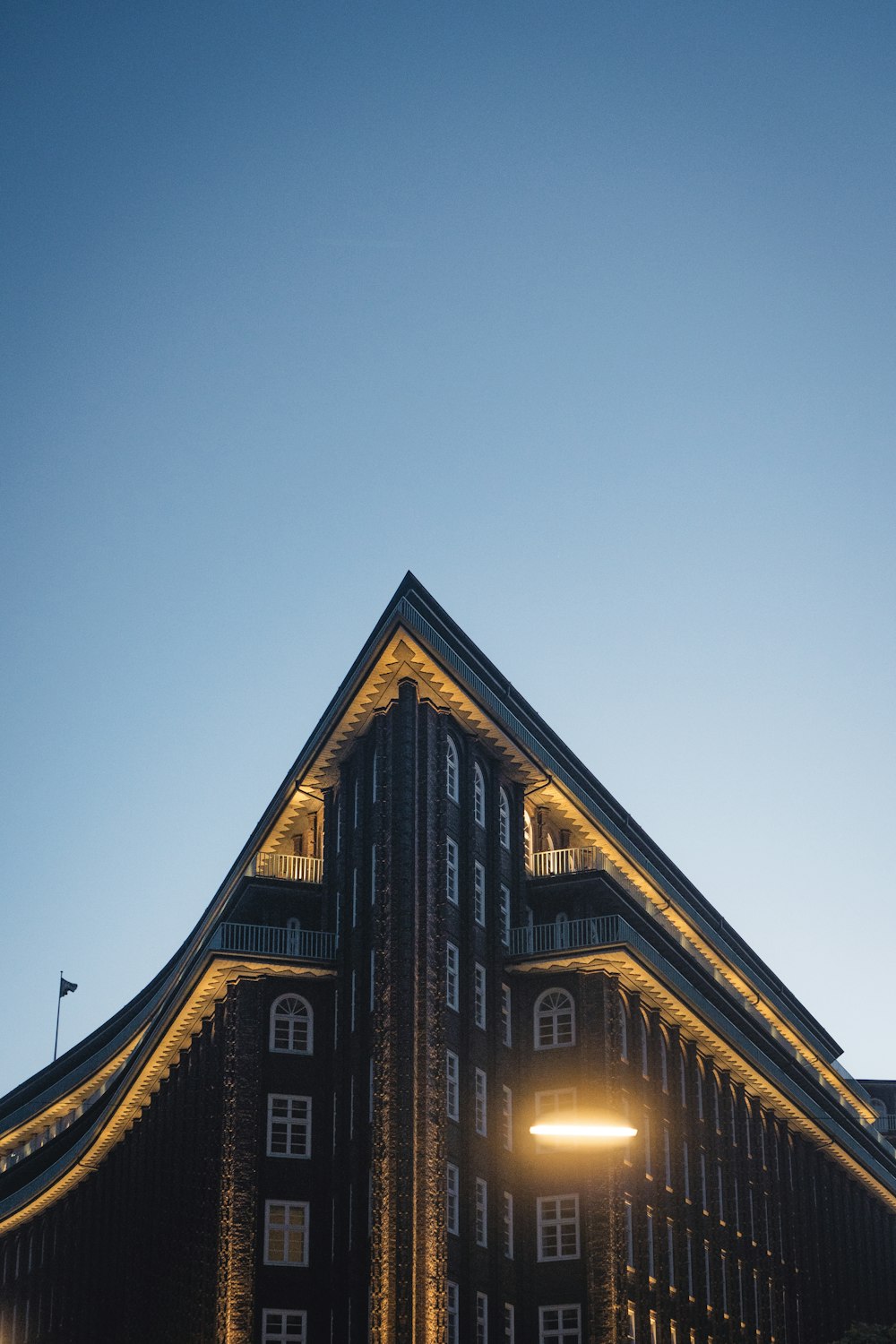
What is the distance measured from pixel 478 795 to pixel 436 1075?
11824 millimetres

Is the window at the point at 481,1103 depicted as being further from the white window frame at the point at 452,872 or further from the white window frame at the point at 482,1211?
the white window frame at the point at 452,872

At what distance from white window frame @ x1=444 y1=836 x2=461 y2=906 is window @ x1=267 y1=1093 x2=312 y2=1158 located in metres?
8.57

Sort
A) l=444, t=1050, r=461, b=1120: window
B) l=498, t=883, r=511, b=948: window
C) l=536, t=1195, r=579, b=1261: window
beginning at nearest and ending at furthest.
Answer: l=444, t=1050, r=461, b=1120: window, l=536, t=1195, r=579, b=1261: window, l=498, t=883, r=511, b=948: window

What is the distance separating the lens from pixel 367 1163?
59.0 m

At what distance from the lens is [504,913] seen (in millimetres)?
66438

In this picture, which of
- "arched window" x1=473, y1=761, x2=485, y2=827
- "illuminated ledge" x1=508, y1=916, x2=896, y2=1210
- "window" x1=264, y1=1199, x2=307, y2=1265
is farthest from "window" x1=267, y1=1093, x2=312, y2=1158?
"arched window" x1=473, y1=761, x2=485, y2=827

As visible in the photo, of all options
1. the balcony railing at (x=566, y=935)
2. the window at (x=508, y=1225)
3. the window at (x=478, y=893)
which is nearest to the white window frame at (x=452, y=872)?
the window at (x=478, y=893)

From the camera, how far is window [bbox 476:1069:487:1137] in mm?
60969

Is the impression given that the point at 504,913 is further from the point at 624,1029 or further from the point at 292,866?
the point at 292,866

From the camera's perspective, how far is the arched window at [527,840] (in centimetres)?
6862

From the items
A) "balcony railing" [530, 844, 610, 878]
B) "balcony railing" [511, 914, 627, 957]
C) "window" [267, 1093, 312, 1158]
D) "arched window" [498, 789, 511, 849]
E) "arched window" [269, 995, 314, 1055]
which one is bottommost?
"window" [267, 1093, 312, 1158]

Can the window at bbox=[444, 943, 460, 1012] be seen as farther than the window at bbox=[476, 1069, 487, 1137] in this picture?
Yes

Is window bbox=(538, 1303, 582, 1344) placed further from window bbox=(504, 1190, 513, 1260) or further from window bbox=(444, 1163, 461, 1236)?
window bbox=(444, 1163, 461, 1236)

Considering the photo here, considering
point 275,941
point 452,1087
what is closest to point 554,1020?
point 452,1087
